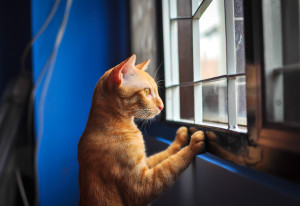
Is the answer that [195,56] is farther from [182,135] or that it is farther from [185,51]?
[182,135]

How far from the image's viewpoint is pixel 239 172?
32 cm

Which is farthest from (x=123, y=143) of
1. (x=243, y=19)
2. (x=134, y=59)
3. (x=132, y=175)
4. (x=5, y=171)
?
(x=5, y=171)

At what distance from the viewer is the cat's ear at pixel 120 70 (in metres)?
0.30

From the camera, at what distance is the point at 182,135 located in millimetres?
413

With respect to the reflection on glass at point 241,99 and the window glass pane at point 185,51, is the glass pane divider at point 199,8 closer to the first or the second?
the window glass pane at point 185,51

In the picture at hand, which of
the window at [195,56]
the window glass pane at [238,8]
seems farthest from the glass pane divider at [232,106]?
the window glass pane at [238,8]

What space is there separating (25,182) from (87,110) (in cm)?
95

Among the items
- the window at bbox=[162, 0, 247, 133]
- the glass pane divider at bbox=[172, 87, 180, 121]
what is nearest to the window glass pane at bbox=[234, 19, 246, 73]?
the window at bbox=[162, 0, 247, 133]

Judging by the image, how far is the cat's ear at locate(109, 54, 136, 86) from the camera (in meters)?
0.30

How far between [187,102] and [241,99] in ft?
0.29

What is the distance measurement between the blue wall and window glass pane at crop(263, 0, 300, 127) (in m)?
0.20

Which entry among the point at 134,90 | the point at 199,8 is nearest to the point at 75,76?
the point at 134,90

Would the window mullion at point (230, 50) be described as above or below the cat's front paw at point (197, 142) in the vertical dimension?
above

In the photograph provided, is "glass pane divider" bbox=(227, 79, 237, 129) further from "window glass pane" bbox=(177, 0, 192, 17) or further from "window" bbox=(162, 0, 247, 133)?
"window glass pane" bbox=(177, 0, 192, 17)
